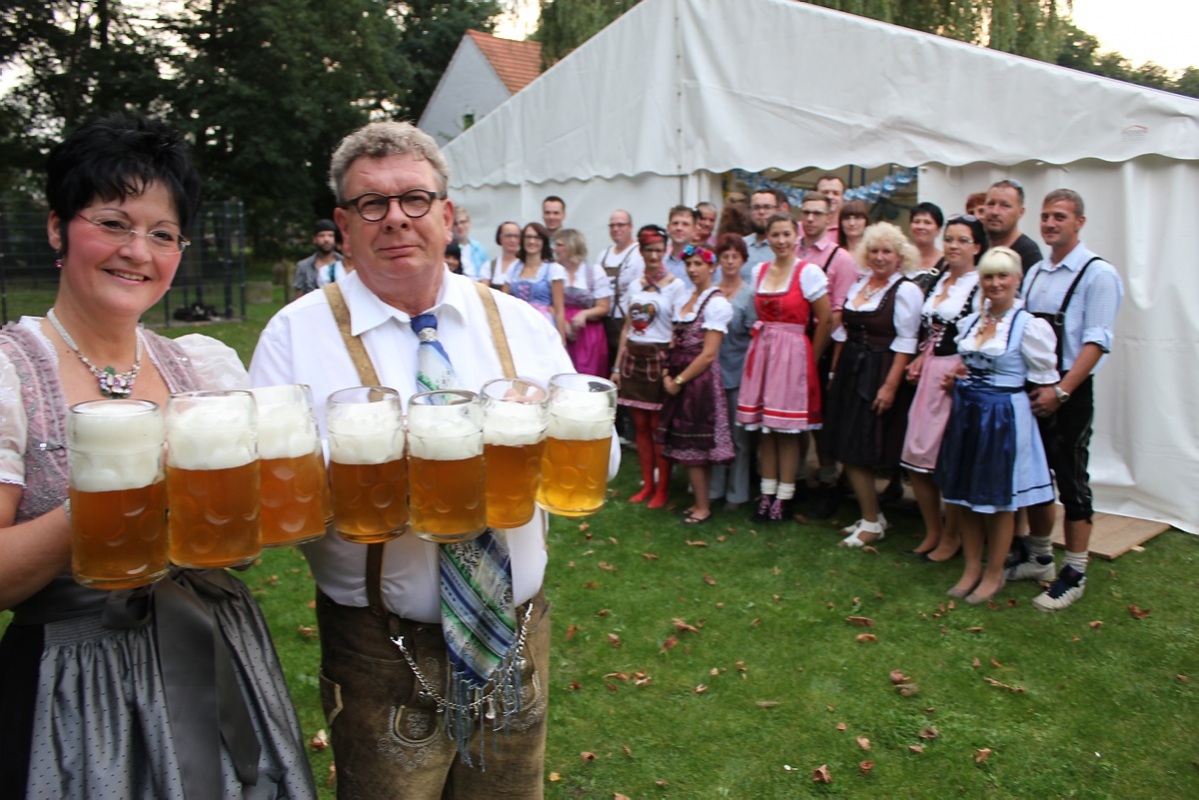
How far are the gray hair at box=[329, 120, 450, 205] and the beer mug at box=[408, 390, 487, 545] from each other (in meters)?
0.62

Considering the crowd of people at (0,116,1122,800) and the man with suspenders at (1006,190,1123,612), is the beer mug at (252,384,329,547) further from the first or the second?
the man with suspenders at (1006,190,1123,612)

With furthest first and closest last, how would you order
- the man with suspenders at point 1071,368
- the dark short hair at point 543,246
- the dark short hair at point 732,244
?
the dark short hair at point 543,246
the dark short hair at point 732,244
the man with suspenders at point 1071,368

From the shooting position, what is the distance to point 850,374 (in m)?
5.23

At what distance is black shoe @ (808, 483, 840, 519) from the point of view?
576 centimetres

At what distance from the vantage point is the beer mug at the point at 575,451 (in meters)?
1.61

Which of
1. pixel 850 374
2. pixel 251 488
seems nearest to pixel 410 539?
pixel 251 488

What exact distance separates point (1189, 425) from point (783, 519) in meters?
2.72

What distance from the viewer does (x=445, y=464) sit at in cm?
145

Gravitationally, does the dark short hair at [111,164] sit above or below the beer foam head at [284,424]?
above

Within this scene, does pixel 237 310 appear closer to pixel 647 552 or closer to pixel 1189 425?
pixel 647 552

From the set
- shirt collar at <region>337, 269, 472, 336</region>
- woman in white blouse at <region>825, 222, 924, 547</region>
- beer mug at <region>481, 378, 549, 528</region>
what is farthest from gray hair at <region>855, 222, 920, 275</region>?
beer mug at <region>481, 378, 549, 528</region>

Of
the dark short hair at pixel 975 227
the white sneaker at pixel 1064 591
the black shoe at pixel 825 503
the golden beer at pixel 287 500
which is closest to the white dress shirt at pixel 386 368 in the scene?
the golden beer at pixel 287 500

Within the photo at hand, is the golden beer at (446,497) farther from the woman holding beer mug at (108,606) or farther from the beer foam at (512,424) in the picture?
the woman holding beer mug at (108,606)

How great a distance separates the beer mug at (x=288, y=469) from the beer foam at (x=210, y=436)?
0.20 feet
